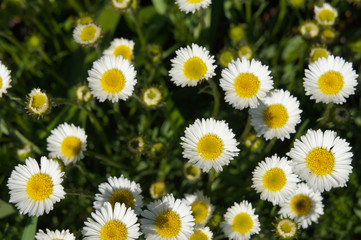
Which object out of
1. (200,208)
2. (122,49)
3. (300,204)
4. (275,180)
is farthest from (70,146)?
(300,204)

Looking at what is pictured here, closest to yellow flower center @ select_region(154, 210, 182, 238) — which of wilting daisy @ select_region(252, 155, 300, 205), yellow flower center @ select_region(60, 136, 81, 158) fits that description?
wilting daisy @ select_region(252, 155, 300, 205)

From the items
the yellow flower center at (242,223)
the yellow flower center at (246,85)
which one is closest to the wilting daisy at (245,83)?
the yellow flower center at (246,85)

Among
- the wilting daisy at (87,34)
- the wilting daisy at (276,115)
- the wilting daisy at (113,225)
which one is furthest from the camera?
the wilting daisy at (87,34)

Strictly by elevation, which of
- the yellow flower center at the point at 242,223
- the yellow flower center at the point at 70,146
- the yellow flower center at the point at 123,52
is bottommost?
the yellow flower center at the point at 242,223

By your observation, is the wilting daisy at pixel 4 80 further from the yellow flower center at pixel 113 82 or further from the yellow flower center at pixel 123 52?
the yellow flower center at pixel 123 52

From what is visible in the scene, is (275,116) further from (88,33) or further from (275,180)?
(88,33)

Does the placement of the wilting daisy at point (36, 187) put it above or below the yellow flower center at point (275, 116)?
below

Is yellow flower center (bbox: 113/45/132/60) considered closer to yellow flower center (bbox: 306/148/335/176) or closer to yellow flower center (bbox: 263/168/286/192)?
yellow flower center (bbox: 263/168/286/192)
